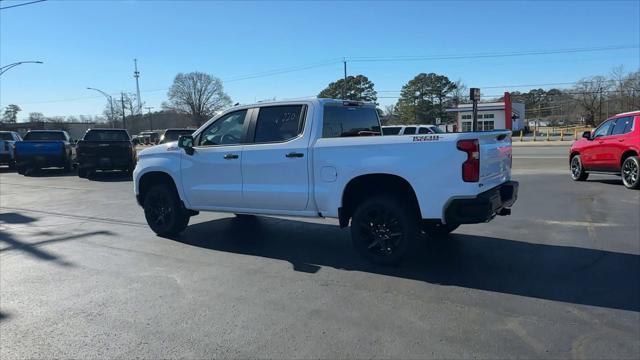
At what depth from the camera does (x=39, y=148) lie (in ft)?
61.7

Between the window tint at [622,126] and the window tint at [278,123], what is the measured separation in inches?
371

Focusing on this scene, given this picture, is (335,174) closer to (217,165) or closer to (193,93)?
(217,165)

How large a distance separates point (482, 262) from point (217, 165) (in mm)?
3708

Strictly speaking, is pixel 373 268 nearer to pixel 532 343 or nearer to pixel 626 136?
pixel 532 343

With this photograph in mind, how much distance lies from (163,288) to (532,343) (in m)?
3.58

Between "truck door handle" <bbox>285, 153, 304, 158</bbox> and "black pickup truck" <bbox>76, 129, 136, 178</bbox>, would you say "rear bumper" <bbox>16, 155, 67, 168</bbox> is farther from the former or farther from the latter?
"truck door handle" <bbox>285, 153, 304, 158</bbox>

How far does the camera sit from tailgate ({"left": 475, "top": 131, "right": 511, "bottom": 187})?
5.02 m

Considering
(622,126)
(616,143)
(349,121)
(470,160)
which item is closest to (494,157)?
(470,160)

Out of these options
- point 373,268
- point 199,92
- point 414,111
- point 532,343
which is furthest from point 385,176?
point 199,92

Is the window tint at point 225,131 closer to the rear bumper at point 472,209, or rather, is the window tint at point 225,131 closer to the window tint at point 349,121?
the window tint at point 349,121

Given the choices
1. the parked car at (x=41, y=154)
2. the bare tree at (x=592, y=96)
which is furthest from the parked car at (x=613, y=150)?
the bare tree at (x=592, y=96)

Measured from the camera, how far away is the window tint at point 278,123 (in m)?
6.08

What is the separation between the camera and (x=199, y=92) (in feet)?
380

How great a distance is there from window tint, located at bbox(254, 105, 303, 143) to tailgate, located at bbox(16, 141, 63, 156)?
52.5 feet
